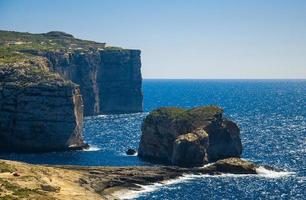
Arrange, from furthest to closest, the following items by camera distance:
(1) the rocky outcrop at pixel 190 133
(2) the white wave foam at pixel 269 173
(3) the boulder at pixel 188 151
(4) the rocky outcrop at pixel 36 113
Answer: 1. (4) the rocky outcrop at pixel 36 113
2. (1) the rocky outcrop at pixel 190 133
3. (3) the boulder at pixel 188 151
4. (2) the white wave foam at pixel 269 173

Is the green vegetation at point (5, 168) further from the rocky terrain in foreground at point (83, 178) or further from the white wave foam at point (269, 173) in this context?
the white wave foam at point (269, 173)

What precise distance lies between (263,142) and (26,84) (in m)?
84.9

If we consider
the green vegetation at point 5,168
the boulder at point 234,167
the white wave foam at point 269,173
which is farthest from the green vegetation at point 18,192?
the white wave foam at point 269,173

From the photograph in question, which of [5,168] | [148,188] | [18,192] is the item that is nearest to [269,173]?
[148,188]

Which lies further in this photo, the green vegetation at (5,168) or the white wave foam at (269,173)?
the white wave foam at (269,173)

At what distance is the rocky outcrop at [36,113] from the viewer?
16500 centimetres

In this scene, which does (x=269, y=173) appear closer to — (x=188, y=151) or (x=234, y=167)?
(x=234, y=167)

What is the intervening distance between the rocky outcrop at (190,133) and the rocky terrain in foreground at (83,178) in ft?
32.0

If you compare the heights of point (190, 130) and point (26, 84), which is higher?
point (26, 84)

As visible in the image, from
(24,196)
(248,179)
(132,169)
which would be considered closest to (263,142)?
(248,179)

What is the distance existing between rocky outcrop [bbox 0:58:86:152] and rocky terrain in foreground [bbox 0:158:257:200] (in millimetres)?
38120

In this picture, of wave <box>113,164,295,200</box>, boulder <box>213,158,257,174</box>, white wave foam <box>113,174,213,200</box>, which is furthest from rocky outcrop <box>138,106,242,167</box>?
white wave foam <box>113,174,213,200</box>

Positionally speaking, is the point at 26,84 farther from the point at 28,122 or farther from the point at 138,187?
the point at 138,187

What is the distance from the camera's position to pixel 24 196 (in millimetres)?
93688
